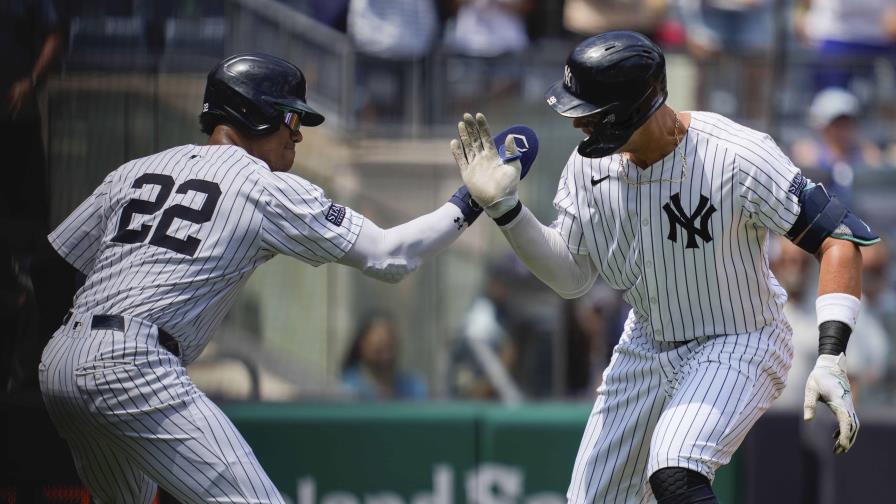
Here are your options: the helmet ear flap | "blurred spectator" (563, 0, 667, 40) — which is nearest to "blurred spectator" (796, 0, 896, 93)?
"blurred spectator" (563, 0, 667, 40)

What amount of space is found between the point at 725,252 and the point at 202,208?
1659 millimetres

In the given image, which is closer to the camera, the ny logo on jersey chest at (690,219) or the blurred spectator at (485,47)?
the ny logo on jersey chest at (690,219)

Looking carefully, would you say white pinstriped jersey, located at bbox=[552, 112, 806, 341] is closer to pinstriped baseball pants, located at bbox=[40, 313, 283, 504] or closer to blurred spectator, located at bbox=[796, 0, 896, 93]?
pinstriped baseball pants, located at bbox=[40, 313, 283, 504]

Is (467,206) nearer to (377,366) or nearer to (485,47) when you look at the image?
(377,366)

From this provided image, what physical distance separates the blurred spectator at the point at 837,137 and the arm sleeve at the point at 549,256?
3916mm

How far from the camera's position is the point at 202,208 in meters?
4.03

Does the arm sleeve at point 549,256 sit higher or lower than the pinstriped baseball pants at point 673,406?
higher

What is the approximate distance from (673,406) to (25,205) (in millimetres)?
2527

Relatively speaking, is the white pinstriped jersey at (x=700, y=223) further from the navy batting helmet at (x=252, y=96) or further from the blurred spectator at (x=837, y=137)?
the blurred spectator at (x=837, y=137)

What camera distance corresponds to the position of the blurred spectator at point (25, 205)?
4.87 metres

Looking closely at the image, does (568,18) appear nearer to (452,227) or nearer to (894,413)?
(894,413)

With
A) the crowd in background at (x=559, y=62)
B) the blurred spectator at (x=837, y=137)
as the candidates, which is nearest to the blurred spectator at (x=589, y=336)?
the crowd in background at (x=559, y=62)

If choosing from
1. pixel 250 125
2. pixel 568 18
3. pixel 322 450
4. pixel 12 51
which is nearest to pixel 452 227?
pixel 250 125

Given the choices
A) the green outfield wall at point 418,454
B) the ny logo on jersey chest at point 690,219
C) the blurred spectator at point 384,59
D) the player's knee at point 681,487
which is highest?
the blurred spectator at point 384,59
